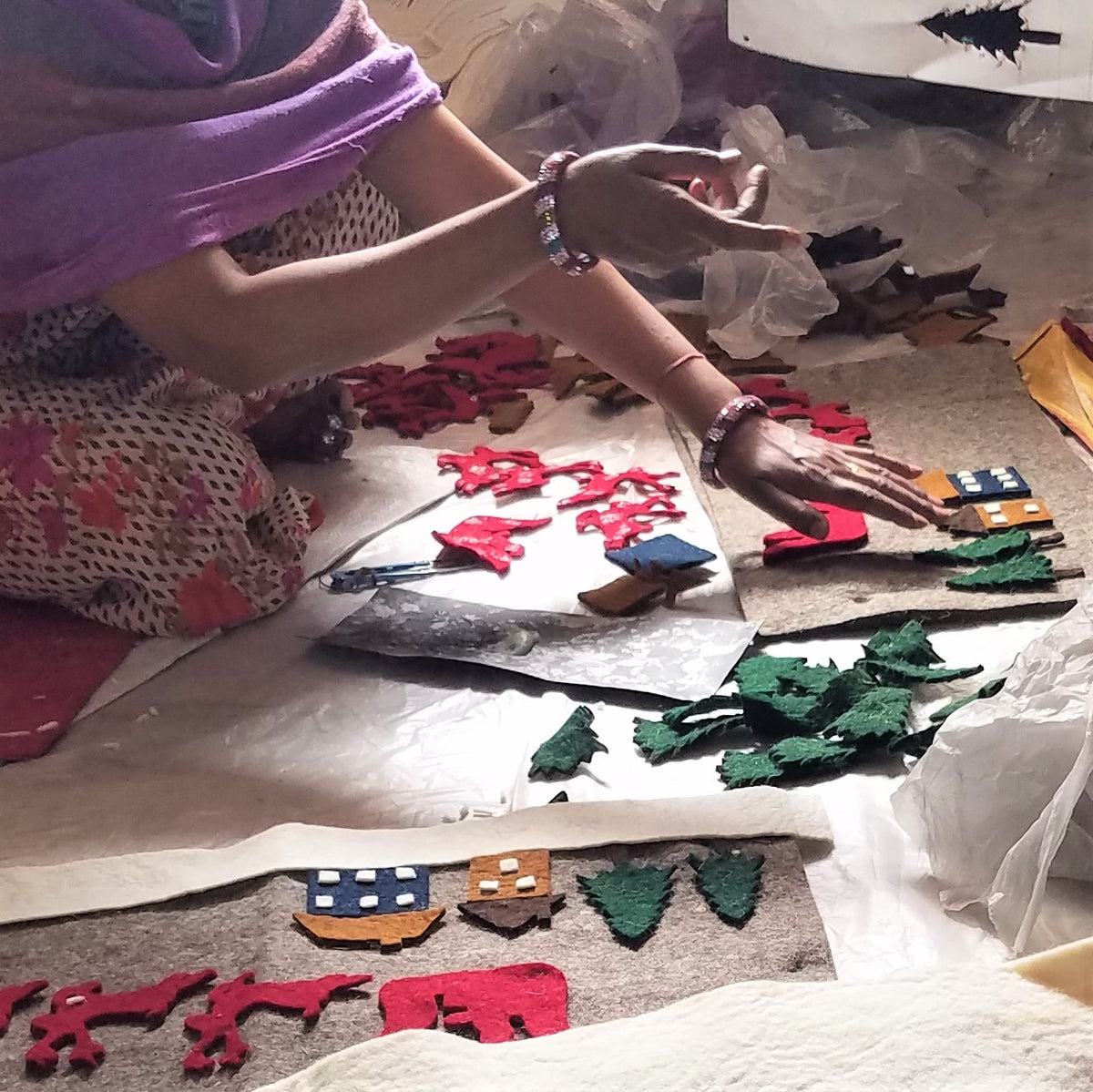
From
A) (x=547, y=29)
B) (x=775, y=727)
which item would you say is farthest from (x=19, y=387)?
(x=547, y=29)

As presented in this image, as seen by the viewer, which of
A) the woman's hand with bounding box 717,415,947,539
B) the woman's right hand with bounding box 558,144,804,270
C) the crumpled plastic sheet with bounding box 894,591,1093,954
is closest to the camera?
the crumpled plastic sheet with bounding box 894,591,1093,954

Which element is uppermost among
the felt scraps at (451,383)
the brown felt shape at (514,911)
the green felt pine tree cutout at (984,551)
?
the felt scraps at (451,383)

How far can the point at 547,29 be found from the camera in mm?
1640

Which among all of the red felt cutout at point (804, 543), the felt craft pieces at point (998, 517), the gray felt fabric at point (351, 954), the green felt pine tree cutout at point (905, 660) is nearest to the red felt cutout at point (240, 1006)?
the gray felt fabric at point (351, 954)

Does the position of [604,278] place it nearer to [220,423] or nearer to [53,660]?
[220,423]

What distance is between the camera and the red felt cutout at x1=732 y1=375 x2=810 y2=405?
133 centimetres

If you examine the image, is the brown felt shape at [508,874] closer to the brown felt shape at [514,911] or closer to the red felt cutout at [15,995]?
the brown felt shape at [514,911]

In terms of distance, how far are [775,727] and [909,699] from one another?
88 millimetres

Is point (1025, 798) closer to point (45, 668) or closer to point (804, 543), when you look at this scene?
point (804, 543)

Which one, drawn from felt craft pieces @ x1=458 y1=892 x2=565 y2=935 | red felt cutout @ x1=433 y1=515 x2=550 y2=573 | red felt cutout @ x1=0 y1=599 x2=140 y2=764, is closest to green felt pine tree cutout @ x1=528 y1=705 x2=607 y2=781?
felt craft pieces @ x1=458 y1=892 x2=565 y2=935

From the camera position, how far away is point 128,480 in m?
1.01

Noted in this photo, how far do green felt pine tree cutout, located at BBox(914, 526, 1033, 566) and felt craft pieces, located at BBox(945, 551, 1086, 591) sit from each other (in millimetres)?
15

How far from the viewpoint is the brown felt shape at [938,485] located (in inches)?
44.1

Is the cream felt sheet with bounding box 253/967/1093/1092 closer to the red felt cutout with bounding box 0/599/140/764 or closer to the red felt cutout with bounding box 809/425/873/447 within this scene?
the red felt cutout with bounding box 0/599/140/764
